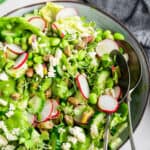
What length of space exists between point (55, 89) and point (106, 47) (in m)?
0.19

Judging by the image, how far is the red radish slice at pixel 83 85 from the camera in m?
1.26

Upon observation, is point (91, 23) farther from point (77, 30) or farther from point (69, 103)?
point (69, 103)

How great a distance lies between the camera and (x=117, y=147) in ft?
4.05

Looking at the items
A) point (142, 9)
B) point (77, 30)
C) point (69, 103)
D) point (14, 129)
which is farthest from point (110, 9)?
point (14, 129)

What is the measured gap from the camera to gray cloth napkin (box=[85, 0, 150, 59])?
1554mm

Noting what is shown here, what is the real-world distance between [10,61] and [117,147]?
34 cm

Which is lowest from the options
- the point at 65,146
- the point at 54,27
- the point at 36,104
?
the point at 65,146

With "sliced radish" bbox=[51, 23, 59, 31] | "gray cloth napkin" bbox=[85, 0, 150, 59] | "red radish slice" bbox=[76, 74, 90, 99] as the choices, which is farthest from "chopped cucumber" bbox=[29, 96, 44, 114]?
"gray cloth napkin" bbox=[85, 0, 150, 59]

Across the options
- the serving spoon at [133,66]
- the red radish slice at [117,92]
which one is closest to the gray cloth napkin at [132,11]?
the serving spoon at [133,66]

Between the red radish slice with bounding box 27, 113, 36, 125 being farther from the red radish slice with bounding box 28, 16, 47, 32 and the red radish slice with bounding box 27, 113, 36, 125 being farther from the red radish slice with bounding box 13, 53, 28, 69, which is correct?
the red radish slice with bounding box 28, 16, 47, 32

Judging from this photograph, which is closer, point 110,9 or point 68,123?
point 68,123

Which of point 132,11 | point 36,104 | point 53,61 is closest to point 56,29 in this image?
point 53,61

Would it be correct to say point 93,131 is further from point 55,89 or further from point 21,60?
point 21,60

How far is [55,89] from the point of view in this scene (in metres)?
1.27
